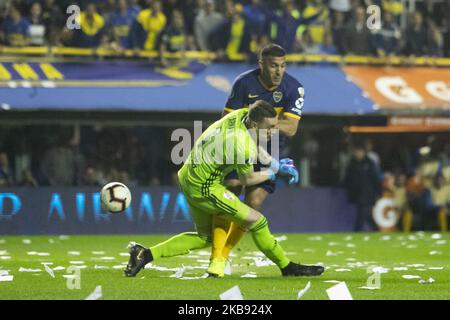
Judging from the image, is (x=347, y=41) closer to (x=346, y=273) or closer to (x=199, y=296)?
(x=346, y=273)

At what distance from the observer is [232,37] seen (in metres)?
22.9

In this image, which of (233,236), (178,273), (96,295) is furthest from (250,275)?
(96,295)

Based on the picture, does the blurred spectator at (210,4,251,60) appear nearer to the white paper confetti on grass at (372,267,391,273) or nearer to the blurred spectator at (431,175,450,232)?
the blurred spectator at (431,175,450,232)

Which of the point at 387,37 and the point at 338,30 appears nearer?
the point at 338,30

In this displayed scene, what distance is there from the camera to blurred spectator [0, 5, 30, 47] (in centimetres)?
2188

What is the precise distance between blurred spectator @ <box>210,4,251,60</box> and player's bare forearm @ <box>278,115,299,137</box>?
965 cm

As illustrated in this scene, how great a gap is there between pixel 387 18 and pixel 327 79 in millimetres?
1884

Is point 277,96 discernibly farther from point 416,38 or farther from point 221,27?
point 416,38

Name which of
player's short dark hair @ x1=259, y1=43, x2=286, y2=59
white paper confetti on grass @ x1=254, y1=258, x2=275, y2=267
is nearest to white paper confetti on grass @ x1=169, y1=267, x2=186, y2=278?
white paper confetti on grass @ x1=254, y1=258, x2=275, y2=267

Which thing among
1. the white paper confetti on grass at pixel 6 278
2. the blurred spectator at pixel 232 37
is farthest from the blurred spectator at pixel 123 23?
the white paper confetti on grass at pixel 6 278

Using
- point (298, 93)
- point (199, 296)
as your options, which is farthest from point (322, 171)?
point (199, 296)

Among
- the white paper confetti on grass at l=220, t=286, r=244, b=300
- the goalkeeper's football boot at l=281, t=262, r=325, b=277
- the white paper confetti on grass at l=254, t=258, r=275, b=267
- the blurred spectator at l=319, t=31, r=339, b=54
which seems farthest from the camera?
the blurred spectator at l=319, t=31, r=339, b=54

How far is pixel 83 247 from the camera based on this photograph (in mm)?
18266

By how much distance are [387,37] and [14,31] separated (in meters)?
7.49
